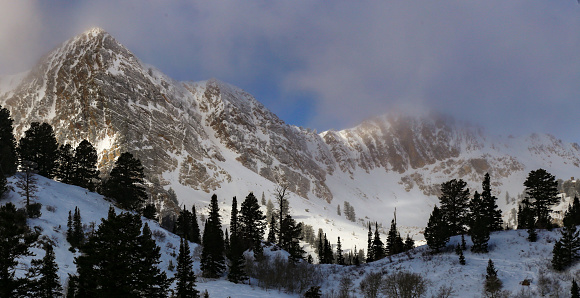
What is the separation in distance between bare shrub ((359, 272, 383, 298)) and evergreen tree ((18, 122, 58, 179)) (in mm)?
64293

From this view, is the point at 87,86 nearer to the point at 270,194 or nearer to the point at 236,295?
the point at 270,194

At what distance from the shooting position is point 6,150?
158 feet

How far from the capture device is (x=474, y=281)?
3866 centimetres

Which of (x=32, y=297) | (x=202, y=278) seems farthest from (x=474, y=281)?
(x=32, y=297)

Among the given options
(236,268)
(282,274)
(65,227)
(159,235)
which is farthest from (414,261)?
(65,227)

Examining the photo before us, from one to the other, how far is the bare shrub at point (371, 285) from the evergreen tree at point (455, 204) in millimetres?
20911

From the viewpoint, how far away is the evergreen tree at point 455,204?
56.5 m

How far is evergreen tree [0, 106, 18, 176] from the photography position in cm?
4644

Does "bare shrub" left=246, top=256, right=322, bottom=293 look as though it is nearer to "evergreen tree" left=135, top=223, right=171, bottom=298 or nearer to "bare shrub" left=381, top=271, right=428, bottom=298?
"bare shrub" left=381, top=271, right=428, bottom=298

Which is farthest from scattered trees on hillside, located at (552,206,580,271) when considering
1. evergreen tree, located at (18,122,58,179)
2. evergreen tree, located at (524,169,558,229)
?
evergreen tree, located at (18,122,58,179)

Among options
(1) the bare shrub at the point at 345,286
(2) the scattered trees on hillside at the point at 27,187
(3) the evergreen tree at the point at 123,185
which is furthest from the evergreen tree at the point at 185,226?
(1) the bare shrub at the point at 345,286

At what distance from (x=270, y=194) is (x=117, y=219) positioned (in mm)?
169817

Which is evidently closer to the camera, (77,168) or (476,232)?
(476,232)

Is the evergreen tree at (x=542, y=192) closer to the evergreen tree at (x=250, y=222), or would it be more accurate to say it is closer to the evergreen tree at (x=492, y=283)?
the evergreen tree at (x=492, y=283)
